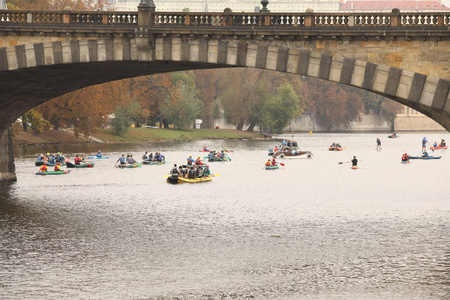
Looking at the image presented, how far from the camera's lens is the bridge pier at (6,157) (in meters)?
59.4

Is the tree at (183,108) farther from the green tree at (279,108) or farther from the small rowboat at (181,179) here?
the small rowboat at (181,179)

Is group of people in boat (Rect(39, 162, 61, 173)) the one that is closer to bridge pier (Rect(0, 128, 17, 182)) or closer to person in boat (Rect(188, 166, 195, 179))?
bridge pier (Rect(0, 128, 17, 182))

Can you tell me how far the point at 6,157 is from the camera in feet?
203

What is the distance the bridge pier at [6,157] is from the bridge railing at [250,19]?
1855cm

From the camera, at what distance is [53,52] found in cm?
3997

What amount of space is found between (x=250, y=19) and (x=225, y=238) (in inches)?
461

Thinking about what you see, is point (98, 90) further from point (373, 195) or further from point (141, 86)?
point (373, 195)

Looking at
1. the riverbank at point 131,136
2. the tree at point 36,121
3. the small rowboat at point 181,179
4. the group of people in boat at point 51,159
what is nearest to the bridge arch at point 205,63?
the small rowboat at point 181,179

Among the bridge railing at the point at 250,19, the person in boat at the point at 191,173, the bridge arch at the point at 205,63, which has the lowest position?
the person in boat at the point at 191,173

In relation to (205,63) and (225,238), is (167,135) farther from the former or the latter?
(225,238)

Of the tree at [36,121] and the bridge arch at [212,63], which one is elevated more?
the bridge arch at [212,63]

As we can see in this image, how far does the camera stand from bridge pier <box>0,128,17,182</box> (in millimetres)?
59375

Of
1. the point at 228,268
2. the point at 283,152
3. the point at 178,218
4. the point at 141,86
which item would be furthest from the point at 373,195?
the point at 141,86

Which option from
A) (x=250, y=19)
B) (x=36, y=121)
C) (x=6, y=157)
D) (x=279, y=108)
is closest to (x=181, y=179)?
(x=6, y=157)
